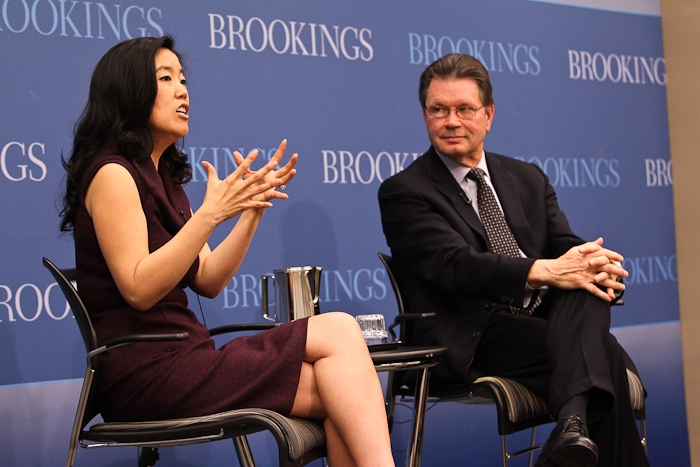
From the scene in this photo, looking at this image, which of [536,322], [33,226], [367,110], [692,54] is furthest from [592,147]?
[33,226]

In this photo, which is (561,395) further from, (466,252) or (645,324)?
(645,324)

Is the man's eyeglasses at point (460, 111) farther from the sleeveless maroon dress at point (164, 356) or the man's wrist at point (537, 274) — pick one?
the sleeveless maroon dress at point (164, 356)

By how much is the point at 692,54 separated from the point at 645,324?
1.48 meters

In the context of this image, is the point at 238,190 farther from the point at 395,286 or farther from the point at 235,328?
the point at 395,286

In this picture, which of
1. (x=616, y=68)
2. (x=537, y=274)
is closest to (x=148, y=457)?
(x=537, y=274)

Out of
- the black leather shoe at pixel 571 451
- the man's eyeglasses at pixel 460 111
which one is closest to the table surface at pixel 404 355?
the black leather shoe at pixel 571 451

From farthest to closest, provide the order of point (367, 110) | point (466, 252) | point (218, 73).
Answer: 1. point (367, 110)
2. point (218, 73)
3. point (466, 252)

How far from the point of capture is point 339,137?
3.74m

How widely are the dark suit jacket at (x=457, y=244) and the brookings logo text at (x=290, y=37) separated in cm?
87

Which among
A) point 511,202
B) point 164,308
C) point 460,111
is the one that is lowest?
point 164,308

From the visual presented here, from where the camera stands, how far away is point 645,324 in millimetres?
4465

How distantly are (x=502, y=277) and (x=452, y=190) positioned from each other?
1.65 ft

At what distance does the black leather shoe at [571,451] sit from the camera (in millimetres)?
2211

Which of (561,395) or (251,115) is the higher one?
(251,115)
